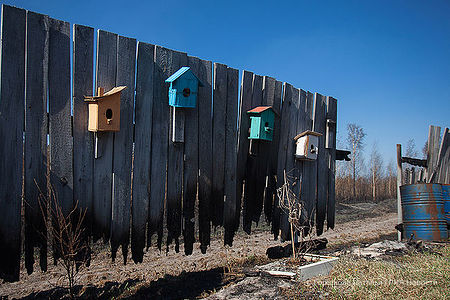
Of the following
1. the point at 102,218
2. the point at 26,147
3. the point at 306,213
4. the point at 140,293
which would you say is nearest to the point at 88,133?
the point at 26,147

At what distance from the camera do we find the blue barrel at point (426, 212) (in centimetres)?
673

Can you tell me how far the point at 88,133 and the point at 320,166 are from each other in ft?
13.3

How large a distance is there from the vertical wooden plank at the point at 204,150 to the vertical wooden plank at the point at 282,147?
1.29 metres

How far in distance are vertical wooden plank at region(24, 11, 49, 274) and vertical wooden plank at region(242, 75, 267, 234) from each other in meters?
2.56

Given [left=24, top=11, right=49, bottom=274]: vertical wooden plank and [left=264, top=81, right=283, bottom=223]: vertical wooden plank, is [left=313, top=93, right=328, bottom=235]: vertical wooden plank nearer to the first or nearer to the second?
[left=264, top=81, right=283, bottom=223]: vertical wooden plank

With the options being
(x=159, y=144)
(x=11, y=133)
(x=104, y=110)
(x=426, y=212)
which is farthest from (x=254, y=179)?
(x=426, y=212)

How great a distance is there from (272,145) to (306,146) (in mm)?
591

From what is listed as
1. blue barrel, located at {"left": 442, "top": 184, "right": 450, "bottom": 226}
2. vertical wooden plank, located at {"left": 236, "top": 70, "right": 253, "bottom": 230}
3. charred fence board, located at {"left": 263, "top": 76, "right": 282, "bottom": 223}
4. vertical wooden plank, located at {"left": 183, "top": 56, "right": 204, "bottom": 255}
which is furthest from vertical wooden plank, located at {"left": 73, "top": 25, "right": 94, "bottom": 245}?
blue barrel, located at {"left": 442, "top": 184, "right": 450, "bottom": 226}

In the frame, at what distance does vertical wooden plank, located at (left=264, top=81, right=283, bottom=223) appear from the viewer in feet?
16.6

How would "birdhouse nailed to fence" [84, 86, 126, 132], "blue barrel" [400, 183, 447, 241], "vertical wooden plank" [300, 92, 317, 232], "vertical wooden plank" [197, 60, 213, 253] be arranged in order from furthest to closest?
"blue barrel" [400, 183, 447, 241] < "vertical wooden plank" [300, 92, 317, 232] < "vertical wooden plank" [197, 60, 213, 253] < "birdhouse nailed to fence" [84, 86, 126, 132]

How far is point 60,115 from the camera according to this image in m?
3.18


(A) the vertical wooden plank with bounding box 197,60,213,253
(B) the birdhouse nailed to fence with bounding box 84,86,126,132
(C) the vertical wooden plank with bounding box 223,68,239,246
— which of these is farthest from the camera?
(C) the vertical wooden plank with bounding box 223,68,239,246

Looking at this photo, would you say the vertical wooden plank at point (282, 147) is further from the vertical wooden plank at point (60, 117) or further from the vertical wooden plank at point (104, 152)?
the vertical wooden plank at point (60, 117)

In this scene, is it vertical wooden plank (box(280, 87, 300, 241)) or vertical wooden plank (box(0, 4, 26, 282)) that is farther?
vertical wooden plank (box(280, 87, 300, 241))
